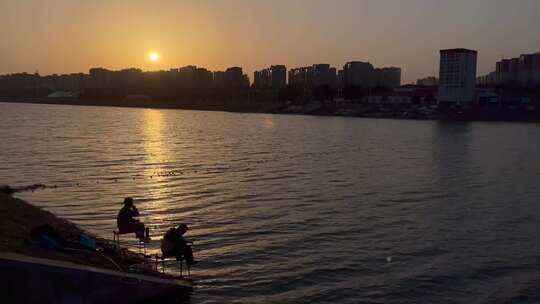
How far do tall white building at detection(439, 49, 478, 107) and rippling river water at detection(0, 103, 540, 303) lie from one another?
377 ft

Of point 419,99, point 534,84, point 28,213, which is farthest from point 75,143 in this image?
point 534,84

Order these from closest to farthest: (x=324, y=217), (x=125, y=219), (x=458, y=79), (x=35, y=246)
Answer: (x=35, y=246) → (x=125, y=219) → (x=324, y=217) → (x=458, y=79)

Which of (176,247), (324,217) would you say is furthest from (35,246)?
(324,217)

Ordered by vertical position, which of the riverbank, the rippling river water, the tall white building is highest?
the tall white building

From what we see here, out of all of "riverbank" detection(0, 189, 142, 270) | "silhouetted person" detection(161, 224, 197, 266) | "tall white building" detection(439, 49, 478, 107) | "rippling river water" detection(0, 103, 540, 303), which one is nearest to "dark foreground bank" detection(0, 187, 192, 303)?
"riverbank" detection(0, 189, 142, 270)

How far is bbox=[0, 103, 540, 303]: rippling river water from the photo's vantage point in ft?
40.5

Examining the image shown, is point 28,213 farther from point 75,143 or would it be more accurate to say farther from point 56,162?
point 75,143

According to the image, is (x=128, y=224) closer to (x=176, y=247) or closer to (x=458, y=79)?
(x=176, y=247)

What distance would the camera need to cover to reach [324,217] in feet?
63.6

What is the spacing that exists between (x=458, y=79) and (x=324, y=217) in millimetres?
140583

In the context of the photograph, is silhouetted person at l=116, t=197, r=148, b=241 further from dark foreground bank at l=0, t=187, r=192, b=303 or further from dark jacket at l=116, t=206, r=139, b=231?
dark foreground bank at l=0, t=187, r=192, b=303

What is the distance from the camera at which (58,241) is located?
11164 millimetres

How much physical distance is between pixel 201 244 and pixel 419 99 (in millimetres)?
158431

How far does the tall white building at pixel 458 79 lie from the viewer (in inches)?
5842
